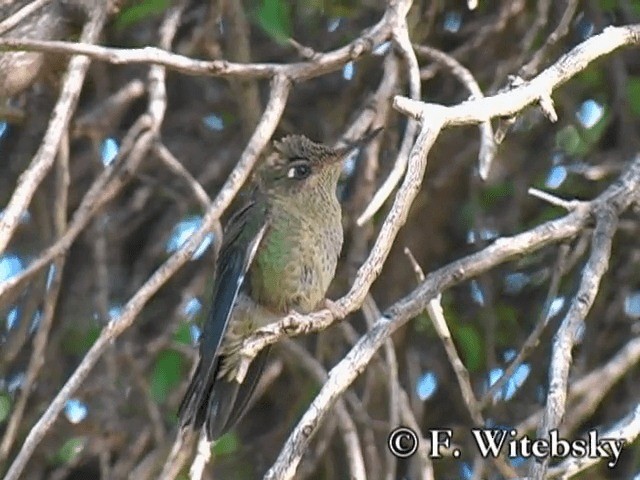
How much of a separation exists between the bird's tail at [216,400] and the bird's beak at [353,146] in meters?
0.55

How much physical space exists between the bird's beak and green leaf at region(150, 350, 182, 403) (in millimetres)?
669

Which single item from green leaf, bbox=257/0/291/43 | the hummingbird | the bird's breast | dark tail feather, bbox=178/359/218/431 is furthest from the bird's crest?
dark tail feather, bbox=178/359/218/431

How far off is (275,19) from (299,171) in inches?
21.8

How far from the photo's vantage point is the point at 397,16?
121 inches

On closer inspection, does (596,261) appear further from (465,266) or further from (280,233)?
(280,233)

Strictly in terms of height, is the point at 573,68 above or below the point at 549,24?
below

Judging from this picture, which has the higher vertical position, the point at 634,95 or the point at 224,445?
the point at 634,95

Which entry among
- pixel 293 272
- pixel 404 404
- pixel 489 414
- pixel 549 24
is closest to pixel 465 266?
pixel 404 404

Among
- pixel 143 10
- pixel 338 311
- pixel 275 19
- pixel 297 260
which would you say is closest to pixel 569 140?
pixel 297 260

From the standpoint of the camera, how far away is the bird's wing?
3254mm

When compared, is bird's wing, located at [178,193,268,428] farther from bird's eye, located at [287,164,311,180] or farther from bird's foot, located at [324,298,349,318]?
bird's foot, located at [324,298,349,318]

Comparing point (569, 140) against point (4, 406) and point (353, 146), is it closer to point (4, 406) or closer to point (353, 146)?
point (353, 146)

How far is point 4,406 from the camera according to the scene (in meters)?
3.64

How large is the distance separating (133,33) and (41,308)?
0.88 metres
